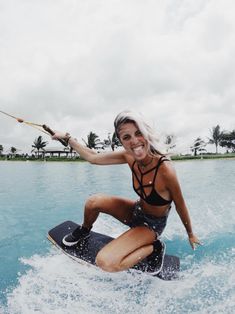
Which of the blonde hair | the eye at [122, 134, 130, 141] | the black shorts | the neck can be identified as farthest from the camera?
the black shorts

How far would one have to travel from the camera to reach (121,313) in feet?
13.2

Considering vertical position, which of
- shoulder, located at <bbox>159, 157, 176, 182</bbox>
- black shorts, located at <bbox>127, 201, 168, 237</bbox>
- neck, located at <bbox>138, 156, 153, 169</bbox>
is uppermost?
neck, located at <bbox>138, 156, 153, 169</bbox>

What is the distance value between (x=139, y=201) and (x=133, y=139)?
106 centimetres

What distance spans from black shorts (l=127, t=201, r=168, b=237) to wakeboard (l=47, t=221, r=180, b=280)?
0.46 metres

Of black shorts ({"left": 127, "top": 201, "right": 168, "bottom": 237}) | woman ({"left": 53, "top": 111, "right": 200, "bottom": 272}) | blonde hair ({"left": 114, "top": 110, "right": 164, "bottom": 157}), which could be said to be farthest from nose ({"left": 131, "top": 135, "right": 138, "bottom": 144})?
black shorts ({"left": 127, "top": 201, "right": 168, "bottom": 237})

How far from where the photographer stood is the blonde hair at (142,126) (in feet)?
12.3

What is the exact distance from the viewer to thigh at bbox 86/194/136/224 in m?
4.59

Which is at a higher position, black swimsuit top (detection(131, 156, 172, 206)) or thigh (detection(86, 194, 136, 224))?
black swimsuit top (detection(131, 156, 172, 206))

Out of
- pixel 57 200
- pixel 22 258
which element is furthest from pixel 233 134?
pixel 22 258

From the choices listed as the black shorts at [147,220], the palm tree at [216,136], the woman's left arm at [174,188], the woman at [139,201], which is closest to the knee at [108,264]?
the woman at [139,201]

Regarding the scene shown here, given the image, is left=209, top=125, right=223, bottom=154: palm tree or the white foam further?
left=209, top=125, right=223, bottom=154: palm tree

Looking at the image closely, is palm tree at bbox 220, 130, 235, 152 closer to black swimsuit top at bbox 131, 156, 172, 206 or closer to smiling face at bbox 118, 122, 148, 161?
black swimsuit top at bbox 131, 156, 172, 206

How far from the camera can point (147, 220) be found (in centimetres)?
435

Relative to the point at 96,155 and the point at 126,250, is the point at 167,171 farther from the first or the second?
the point at 96,155
